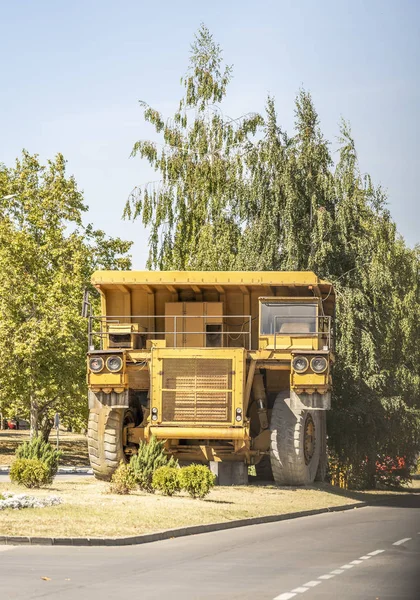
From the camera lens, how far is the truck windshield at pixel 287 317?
31.1m

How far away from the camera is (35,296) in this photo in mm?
56375

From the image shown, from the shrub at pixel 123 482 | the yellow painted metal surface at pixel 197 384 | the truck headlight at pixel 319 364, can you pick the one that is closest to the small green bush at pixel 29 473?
the shrub at pixel 123 482

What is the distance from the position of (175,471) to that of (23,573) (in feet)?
39.8

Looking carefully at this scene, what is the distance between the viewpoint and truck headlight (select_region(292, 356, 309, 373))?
30.3 m

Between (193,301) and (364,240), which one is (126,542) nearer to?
(193,301)

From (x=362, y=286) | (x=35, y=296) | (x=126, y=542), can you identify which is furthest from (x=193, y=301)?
(x=35, y=296)

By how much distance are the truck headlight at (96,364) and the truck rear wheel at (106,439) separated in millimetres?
A: 1260

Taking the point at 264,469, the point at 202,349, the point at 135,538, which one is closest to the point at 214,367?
the point at 202,349

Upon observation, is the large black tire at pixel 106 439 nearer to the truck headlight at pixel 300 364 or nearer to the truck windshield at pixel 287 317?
the truck windshield at pixel 287 317

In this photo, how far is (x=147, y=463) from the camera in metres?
28.1

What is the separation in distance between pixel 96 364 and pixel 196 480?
578 centimetres

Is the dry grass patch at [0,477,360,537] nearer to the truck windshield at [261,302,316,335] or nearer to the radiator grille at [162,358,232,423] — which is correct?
the radiator grille at [162,358,232,423]

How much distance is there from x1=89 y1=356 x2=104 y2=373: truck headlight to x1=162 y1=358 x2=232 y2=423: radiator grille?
66.2 inches

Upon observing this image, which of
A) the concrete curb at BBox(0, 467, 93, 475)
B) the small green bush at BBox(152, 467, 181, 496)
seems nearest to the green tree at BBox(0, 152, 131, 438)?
the concrete curb at BBox(0, 467, 93, 475)
